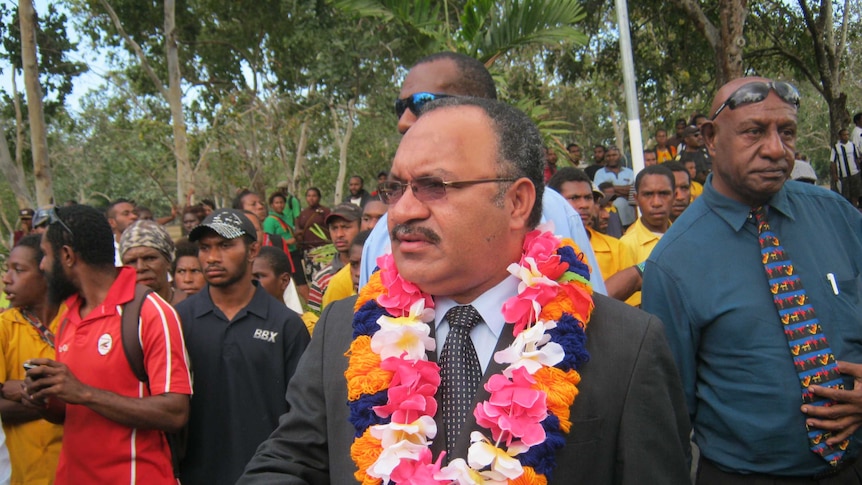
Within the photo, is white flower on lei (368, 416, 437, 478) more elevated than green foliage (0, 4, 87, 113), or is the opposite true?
green foliage (0, 4, 87, 113)

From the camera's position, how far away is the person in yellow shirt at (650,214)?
18.8 ft

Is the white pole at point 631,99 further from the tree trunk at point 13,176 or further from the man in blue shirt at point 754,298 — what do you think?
the tree trunk at point 13,176

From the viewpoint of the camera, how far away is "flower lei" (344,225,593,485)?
2.01m

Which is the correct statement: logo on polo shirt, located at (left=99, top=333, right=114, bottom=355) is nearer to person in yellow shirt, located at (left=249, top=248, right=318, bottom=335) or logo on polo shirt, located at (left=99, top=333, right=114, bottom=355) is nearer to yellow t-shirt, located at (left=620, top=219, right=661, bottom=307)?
person in yellow shirt, located at (left=249, top=248, right=318, bottom=335)

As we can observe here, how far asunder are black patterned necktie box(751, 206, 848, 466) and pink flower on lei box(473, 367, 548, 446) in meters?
1.32

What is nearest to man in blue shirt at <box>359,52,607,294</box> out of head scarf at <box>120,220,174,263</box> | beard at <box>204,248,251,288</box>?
beard at <box>204,248,251,288</box>

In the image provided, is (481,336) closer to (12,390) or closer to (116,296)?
(116,296)

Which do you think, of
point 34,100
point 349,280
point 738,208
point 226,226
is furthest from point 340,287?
point 34,100

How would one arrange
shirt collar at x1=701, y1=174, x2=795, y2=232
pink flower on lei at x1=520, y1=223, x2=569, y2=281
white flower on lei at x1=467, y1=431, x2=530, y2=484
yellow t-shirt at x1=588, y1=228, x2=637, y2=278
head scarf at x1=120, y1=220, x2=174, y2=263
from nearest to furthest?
1. white flower on lei at x1=467, y1=431, x2=530, y2=484
2. pink flower on lei at x1=520, y1=223, x2=569, y2=281
3. shirt collar at x1=701, y1=174, x2=795, y2=232
4. head scarf at x1=120, y1=220, x2=174, y2=263
5. yellow t-shirt at x1=588, y1=228, x2=637, y2=278

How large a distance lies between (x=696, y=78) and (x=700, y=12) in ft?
19.3

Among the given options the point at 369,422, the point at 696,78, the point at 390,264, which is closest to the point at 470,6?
the point at 390,264

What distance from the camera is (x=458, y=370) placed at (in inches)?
86.0

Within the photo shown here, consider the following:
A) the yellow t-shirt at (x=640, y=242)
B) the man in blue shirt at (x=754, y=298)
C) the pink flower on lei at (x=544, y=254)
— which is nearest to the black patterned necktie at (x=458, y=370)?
the pink flower on lei at (x=544, y=254)

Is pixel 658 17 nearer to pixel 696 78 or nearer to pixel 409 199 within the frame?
pixel 696 78
